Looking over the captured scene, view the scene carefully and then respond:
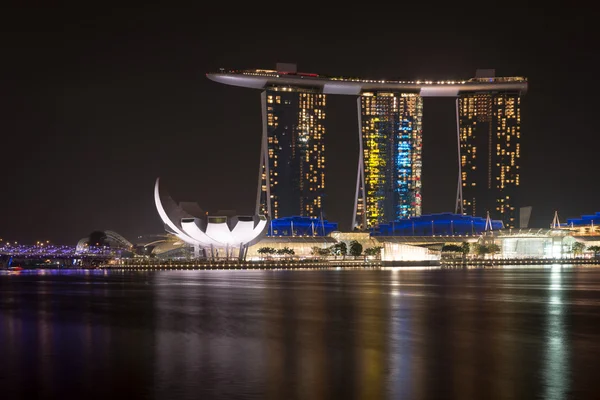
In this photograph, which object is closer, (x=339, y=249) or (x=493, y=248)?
(x=493, y=248)

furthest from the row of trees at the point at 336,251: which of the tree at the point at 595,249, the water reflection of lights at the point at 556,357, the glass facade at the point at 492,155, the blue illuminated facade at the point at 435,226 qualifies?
the water reflection of lights at the point at 556,357

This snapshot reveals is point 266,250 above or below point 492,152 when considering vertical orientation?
below

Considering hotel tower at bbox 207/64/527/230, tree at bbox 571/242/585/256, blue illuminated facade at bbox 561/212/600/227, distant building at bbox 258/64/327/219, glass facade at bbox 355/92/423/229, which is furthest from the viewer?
glass facade at bbox 355/92/423/229

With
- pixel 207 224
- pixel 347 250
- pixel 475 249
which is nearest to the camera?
pixel 207 224

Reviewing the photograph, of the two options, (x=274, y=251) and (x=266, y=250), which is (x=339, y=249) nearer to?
(x=274, y=251)

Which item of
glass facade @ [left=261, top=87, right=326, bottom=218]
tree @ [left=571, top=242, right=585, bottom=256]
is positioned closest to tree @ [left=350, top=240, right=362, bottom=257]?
glass facade @ [left=261, top=87, right=326, bottom=218]

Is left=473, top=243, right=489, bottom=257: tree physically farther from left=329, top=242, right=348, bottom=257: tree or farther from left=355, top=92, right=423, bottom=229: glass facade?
left=355, top=92, right=423, bottom=229: glass facade

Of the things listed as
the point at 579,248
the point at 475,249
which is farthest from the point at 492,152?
the point at 475,249
